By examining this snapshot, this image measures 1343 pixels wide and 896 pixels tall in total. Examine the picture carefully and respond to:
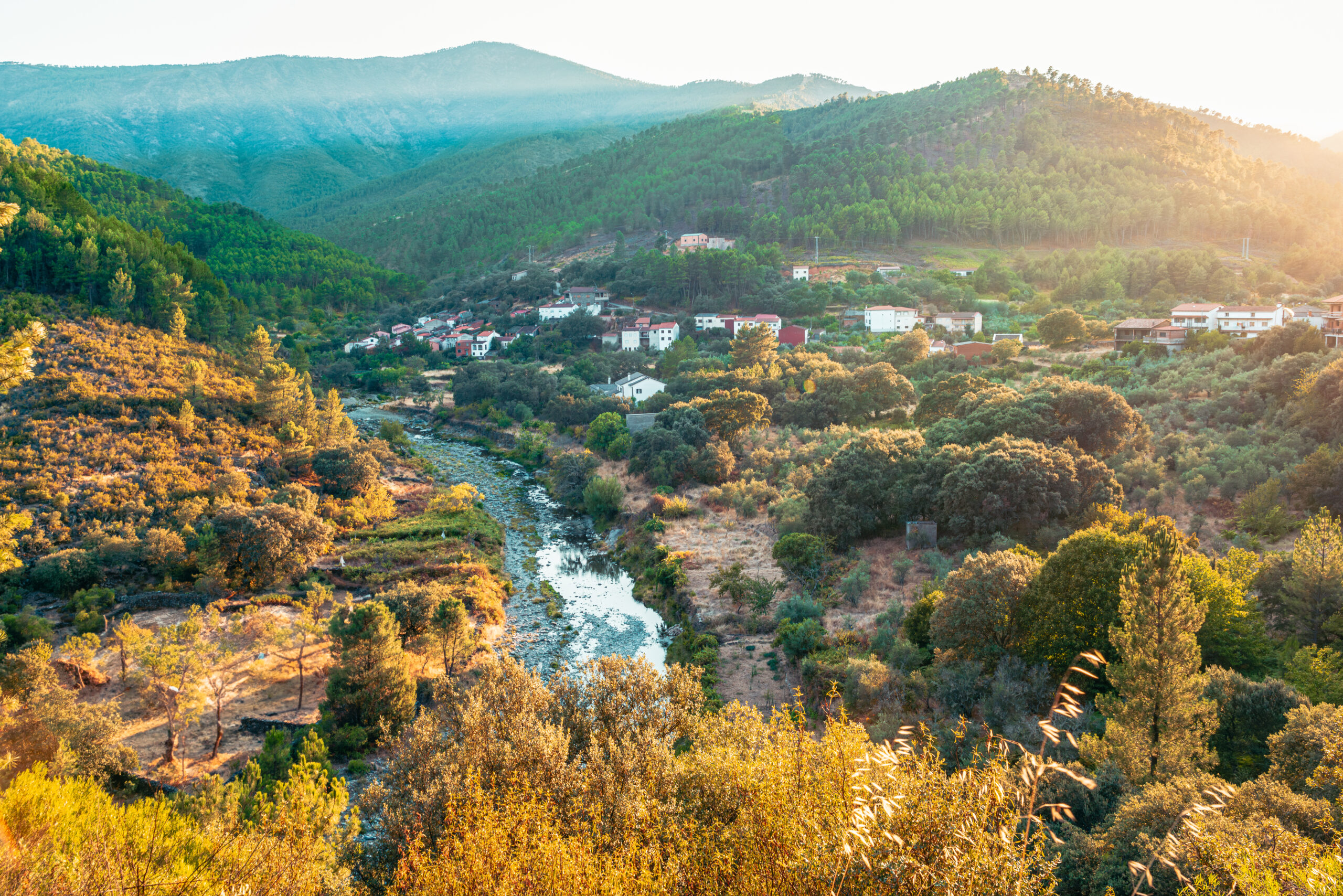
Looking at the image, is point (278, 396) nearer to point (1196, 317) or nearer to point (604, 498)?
point (604, 498)

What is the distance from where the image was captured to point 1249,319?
46.9 m

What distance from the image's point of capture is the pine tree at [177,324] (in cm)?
4188

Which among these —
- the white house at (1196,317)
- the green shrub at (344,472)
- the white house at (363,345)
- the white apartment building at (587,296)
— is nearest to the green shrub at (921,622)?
the green shrub at (344,472)

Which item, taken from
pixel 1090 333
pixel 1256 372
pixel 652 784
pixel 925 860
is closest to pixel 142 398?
pixel 652 784

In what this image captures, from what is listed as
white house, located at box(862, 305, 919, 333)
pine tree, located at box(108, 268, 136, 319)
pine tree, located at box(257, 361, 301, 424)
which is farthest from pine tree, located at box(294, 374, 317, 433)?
white house, located at box(862, 305, 919, 333)

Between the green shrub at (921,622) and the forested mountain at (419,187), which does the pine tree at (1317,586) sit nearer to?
the green shrub at (921,622)

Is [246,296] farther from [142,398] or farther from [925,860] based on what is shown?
[925,860]

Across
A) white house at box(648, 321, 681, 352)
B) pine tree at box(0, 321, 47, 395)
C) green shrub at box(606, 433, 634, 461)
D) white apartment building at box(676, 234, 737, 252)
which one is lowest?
green shrub at box(606, 433, 634, 461)

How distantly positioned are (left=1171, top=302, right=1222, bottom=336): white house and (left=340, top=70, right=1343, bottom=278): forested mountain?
4168cm

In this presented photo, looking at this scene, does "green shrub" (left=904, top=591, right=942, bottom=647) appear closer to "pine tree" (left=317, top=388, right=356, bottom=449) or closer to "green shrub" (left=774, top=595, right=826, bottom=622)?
"green shrub" (left=774, top=595, right=826, bottom=622)

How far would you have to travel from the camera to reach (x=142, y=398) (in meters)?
33.7

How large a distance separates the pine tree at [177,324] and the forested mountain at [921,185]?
69762mm

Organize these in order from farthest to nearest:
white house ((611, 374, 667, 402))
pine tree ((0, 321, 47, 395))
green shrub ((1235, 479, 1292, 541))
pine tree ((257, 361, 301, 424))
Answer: white house ((611, 374, 667, 402)) → pine tree ((257, 361, 301, 424)) → green shrub ((1235, 479, 1292, 541)) → pine tree ((0, 321, 47, 395))

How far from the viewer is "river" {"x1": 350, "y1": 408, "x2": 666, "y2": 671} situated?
24812 millimetres
